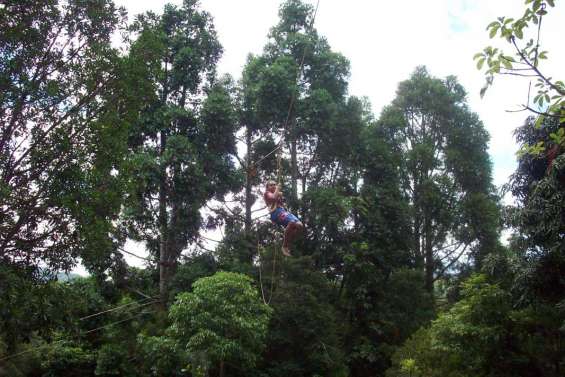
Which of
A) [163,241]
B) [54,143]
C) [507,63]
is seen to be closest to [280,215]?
[54,143]

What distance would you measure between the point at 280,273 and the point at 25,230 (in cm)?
671

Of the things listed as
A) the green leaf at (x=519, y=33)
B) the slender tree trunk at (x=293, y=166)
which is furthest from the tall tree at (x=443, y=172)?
the green leaf at (x=519, y=33)

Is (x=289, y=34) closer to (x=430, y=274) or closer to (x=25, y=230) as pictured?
(x=430, y=274)

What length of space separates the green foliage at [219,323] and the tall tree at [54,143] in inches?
142

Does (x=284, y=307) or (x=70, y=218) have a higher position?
(x=70, y=218)

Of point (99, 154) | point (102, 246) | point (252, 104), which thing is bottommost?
point (102, 246)

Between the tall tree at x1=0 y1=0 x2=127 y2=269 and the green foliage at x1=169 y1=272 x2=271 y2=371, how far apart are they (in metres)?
3.60

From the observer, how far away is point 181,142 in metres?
11.4

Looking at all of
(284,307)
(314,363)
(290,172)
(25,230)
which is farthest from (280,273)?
(25,230)

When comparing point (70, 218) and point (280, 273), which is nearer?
point (70, 218)

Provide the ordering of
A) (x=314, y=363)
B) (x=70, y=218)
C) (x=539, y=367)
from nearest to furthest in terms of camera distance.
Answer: (x=70, y=218), (x=539, y=367), (x=314, y=363)

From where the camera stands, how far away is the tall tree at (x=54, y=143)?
221 inches

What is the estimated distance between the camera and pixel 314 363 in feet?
35.8

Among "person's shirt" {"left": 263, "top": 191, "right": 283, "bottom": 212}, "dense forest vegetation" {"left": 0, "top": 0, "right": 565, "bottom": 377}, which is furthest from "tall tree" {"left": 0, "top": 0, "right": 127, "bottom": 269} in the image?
"person's shirt" {"left": 263, "top": 191, "right": 283, "bottom": 212}
